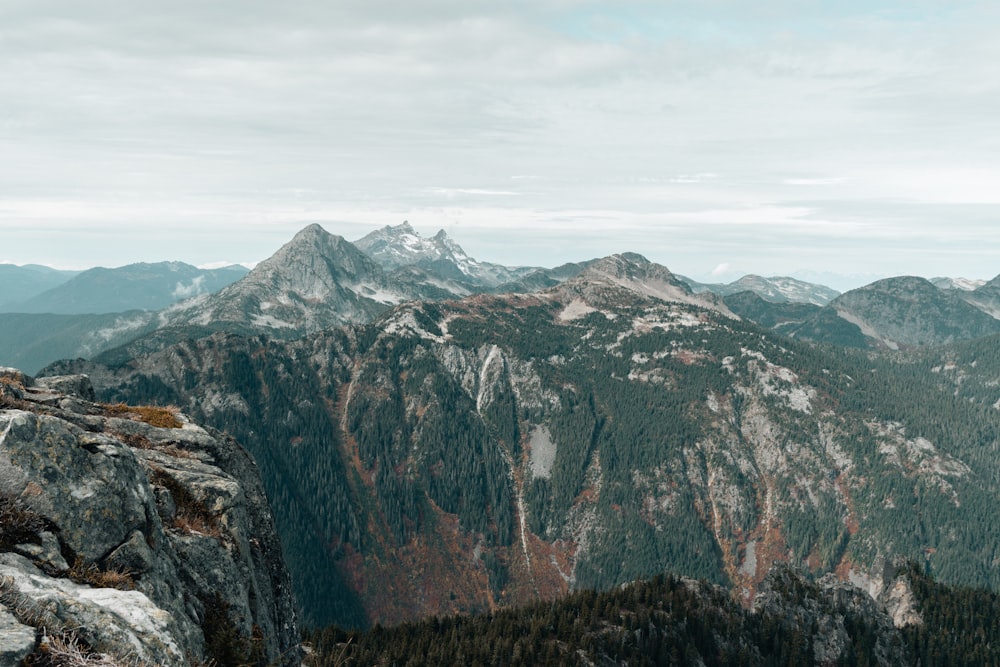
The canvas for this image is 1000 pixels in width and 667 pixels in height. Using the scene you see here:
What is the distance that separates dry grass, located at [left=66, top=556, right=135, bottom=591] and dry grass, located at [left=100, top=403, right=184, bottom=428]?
68.7 feet

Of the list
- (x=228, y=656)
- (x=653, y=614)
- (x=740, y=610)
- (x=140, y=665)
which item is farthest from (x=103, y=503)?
(x=740, y=610)

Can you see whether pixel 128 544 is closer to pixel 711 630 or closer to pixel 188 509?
pixel 188 509

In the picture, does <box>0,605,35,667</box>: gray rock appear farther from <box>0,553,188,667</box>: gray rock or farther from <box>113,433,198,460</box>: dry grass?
<box>113,433,198,460</box>: dry grass

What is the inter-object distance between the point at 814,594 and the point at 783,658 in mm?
28229

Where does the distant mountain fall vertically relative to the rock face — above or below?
below

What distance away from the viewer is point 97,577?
62.2 ft

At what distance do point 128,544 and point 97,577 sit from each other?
2.38 m

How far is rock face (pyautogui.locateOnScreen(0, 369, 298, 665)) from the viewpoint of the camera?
574 inches

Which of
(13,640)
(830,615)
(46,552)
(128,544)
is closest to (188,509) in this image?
(128,544)

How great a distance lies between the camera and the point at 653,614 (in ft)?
422

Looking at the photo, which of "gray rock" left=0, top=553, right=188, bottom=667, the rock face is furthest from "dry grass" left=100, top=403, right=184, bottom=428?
"gray rock" left=0, top=553, right=188, bottom=667

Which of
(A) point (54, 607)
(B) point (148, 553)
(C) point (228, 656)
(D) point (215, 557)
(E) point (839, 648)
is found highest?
(A) point (54, 607)

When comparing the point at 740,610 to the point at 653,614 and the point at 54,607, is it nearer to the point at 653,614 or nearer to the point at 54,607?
the point at 653,614

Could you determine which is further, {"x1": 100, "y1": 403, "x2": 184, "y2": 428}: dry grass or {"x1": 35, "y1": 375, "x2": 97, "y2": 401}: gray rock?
{"x1": 35, "y1": 375, "x2": 97, "y2": 401}: gray rock
